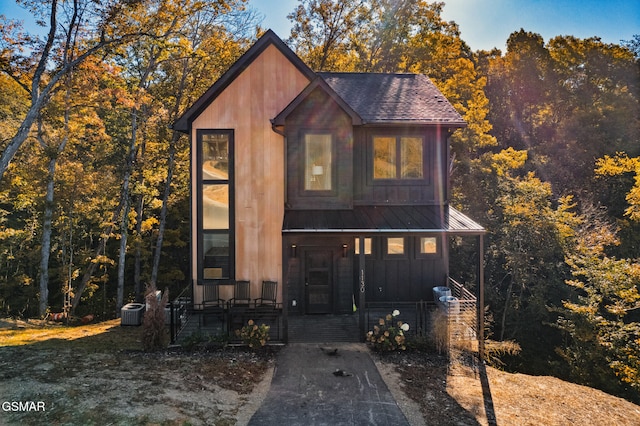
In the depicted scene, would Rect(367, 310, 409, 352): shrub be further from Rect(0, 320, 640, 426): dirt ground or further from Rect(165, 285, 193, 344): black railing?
Rect(165, 285, 193, 344): black railing

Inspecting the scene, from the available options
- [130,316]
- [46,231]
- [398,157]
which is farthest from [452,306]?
[46,231]

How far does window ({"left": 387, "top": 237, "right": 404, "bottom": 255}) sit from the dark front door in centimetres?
224

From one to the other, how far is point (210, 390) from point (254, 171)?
6.68 meters

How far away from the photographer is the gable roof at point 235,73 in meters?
12.0

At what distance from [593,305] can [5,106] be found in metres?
26.1

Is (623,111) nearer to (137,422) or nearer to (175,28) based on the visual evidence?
(175,28)

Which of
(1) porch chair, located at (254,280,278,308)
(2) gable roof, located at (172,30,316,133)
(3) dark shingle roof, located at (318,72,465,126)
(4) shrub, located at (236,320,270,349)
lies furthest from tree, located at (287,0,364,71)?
(4) shrub, located at (236,320,270,349)

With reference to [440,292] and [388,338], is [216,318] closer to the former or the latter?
[388,338]

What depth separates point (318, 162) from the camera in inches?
483

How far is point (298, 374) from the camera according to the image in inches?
348

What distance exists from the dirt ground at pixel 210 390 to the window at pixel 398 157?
18.8 feet

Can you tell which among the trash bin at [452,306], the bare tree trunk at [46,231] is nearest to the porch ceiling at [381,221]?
the trash bin at [452,306]

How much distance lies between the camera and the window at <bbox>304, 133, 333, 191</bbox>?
Answer: 1218 cm

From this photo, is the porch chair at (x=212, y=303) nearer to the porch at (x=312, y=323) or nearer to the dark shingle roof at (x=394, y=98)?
the porch at (x=312, y=323)
